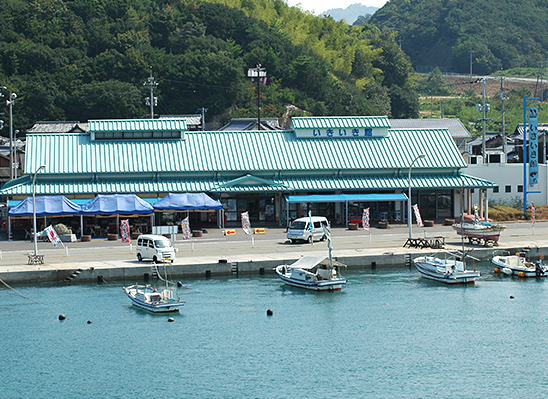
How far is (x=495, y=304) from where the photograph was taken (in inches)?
1929

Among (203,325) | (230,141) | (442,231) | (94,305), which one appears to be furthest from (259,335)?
(230,141)

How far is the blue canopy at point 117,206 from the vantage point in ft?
228

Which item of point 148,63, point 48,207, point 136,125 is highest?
point 148,63

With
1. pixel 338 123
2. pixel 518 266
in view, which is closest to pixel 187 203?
pixel 338 123

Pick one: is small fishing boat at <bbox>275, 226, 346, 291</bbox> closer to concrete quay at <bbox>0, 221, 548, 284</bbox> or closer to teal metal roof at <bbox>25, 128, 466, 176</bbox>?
concrete quay at <bbox>0, 221, 548, 284</bbox>

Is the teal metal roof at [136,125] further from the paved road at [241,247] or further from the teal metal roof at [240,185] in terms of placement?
the paved road at [241,247]

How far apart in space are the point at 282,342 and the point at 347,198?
35719 mm

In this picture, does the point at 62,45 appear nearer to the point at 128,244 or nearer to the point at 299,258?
the point at 128,244

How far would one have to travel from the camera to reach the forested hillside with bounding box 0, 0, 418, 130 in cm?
15512

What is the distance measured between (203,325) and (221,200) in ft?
113

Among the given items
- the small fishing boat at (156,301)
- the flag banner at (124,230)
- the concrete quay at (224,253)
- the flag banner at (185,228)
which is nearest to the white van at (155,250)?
the concrete quay at (224,253)

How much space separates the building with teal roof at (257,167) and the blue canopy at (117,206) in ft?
11.3

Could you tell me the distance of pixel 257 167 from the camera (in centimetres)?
7931

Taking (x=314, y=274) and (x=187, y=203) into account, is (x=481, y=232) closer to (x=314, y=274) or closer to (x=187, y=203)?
(x=314, y=274)
